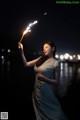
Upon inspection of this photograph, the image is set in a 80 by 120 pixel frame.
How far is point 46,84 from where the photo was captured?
21.4 feet

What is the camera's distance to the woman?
6520mm

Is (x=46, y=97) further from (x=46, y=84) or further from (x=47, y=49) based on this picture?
(x=47, y=49)

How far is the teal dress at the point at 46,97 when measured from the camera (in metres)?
6.55

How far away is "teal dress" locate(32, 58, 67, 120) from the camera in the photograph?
6546mm

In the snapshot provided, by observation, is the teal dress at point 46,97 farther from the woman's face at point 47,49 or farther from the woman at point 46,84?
the woman's face at point 47,49

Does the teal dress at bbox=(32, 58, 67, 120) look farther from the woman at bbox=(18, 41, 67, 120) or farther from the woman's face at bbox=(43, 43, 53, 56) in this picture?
the woman's face at bbox=(43, 43, 53, 56)

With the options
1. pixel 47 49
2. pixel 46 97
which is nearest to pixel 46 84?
pixel 46 97

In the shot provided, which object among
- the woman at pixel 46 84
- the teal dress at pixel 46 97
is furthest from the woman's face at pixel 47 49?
the teal dress at pixel 46 97

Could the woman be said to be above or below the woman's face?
below

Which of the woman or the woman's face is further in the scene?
the woman's face

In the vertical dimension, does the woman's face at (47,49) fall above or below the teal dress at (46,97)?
above

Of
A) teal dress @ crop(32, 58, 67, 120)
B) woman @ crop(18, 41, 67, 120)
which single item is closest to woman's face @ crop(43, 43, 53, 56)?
woman @ crop(18, 41, 67, 120)

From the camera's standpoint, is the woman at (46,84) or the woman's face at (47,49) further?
the woman's face at (47,49)

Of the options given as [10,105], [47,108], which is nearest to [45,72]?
[47,108]
